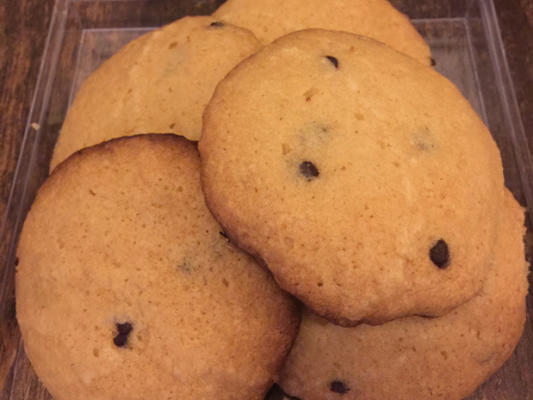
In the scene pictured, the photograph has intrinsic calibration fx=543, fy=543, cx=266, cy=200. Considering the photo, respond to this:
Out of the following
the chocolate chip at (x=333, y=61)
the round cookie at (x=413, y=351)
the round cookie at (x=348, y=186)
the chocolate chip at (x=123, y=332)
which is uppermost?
the chocolate chip at (x=333, y=61)

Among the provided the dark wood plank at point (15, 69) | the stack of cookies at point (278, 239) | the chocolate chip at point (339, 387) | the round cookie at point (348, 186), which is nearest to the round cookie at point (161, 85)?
the stack of cookies at point (278, 239)

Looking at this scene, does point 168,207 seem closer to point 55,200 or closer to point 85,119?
point 55,200

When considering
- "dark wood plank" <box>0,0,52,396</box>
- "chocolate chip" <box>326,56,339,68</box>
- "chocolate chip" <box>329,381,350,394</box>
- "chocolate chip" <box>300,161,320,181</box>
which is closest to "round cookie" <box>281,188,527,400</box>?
"chocolate chip" <box>329,381,350,394</box>

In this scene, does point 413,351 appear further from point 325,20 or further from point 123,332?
point 325,20

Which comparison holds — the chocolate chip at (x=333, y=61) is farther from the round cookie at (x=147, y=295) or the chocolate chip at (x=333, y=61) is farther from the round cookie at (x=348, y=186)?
the round cookie at (x=147, y=295)

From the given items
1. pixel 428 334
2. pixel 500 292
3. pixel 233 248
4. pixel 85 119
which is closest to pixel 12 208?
pixel 85 119
